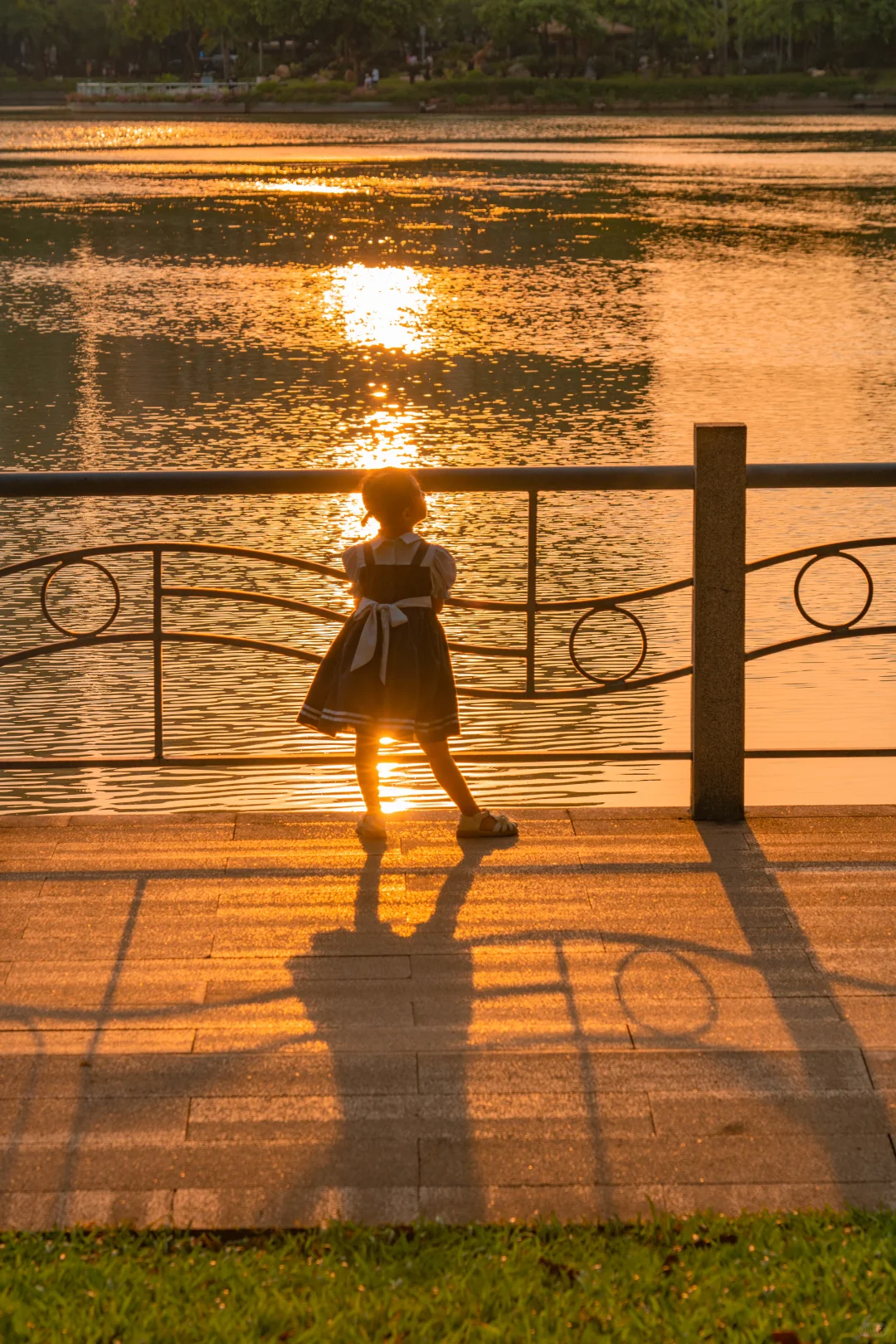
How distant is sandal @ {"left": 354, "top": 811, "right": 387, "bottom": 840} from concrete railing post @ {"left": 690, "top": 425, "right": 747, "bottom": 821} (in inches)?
33.8

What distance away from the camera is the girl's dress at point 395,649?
5.01 m

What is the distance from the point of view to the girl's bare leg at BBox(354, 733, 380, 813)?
5270mm

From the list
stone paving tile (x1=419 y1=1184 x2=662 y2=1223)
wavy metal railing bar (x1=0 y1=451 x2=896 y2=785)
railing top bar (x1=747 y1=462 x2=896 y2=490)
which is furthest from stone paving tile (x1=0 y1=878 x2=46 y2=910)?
railing top bar (x1=747 y1=462 x2=896 y2=490)

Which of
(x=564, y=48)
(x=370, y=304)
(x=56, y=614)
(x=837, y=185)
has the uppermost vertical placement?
(x=564, y=48)

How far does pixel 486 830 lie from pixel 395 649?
0.55m

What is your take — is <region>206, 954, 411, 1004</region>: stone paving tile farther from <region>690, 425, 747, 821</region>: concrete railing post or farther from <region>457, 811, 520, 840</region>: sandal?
<region>690, 425, 747, 821</region>: concrete railing post

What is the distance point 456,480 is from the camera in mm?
5316

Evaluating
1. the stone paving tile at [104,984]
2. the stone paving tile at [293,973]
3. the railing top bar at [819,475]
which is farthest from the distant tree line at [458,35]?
the stone paving tile at [104,984]

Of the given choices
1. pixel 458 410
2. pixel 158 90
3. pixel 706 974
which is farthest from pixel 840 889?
pixel 158 90

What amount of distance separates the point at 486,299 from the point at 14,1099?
23254mm

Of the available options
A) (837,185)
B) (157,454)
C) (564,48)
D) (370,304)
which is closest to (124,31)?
(564,48)

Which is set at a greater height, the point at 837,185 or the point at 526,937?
the point at 837,185

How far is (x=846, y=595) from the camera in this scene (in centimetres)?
1162

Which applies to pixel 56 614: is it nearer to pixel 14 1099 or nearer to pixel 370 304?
pixel 14 1099
